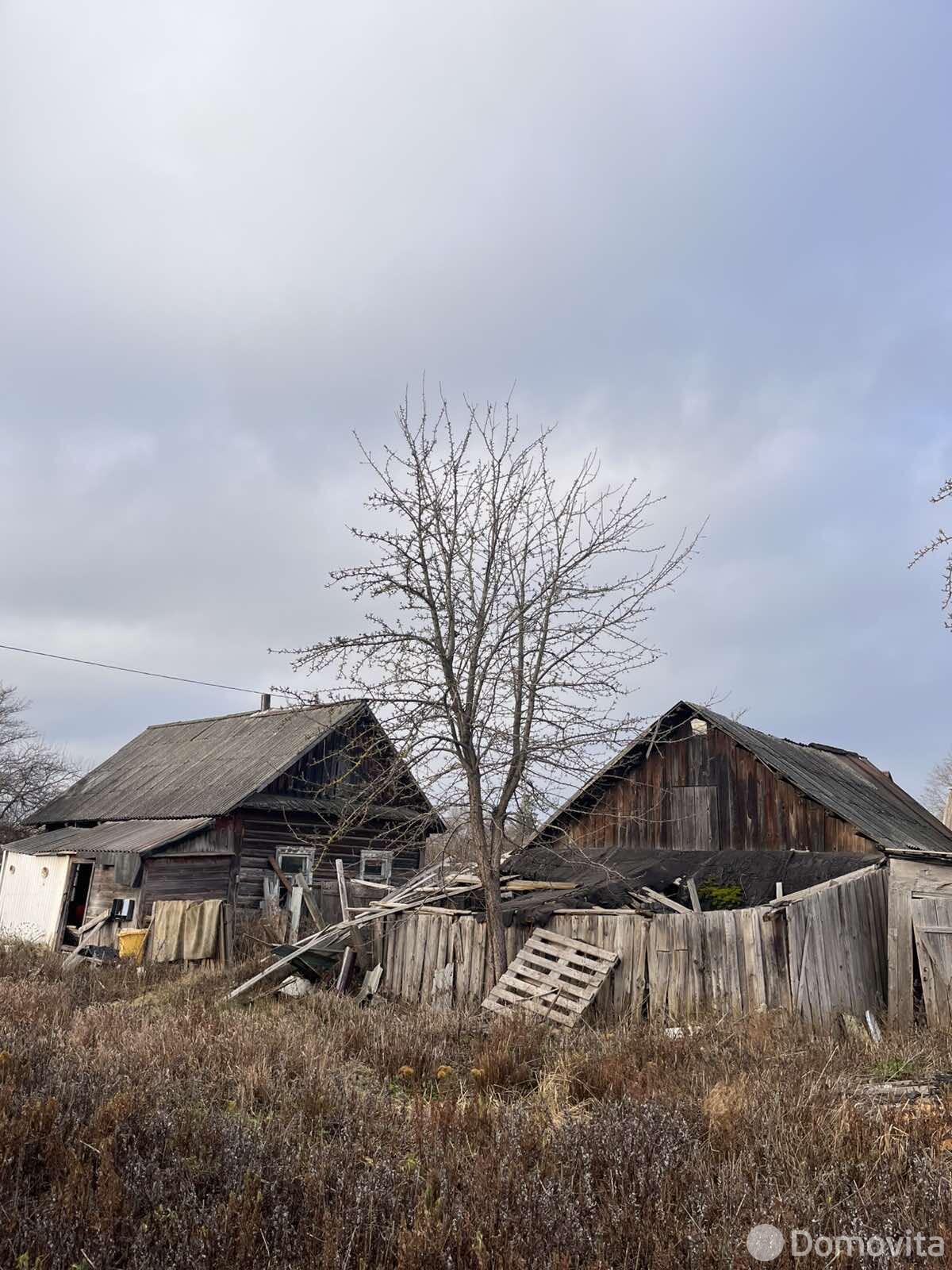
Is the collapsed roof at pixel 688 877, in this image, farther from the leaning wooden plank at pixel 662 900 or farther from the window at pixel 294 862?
the window at pixel 294 862

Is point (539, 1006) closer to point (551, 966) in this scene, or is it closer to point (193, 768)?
point (551, 966)

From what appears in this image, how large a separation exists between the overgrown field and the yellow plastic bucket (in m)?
11.6

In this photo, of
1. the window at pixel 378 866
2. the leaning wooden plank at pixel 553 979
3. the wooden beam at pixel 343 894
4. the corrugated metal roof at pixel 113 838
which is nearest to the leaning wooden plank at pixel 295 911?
the wooden beam at pixel 343 894

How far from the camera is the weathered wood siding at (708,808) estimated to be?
17125mm

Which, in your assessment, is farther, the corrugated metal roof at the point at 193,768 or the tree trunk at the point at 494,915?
the corrugated metal roof at the point at 193,768

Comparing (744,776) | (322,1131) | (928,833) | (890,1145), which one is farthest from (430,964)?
(928,833)

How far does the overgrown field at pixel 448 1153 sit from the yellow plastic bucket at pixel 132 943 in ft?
37.9

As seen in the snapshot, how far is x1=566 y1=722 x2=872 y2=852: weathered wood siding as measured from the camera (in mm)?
17125

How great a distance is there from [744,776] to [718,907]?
449 cm

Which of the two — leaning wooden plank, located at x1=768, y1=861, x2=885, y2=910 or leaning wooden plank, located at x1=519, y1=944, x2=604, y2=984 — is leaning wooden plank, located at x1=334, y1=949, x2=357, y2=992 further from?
leaning wooden plank, located at x1=768, y1=861, x2=885, y2=910

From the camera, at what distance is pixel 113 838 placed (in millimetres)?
23109

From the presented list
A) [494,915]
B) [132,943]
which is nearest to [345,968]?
[494,915]

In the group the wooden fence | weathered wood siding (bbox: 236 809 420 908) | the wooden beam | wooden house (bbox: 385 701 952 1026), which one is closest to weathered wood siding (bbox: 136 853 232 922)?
weathered wood siding (bbox: 236 809 420 908)

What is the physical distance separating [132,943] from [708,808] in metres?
12.4
